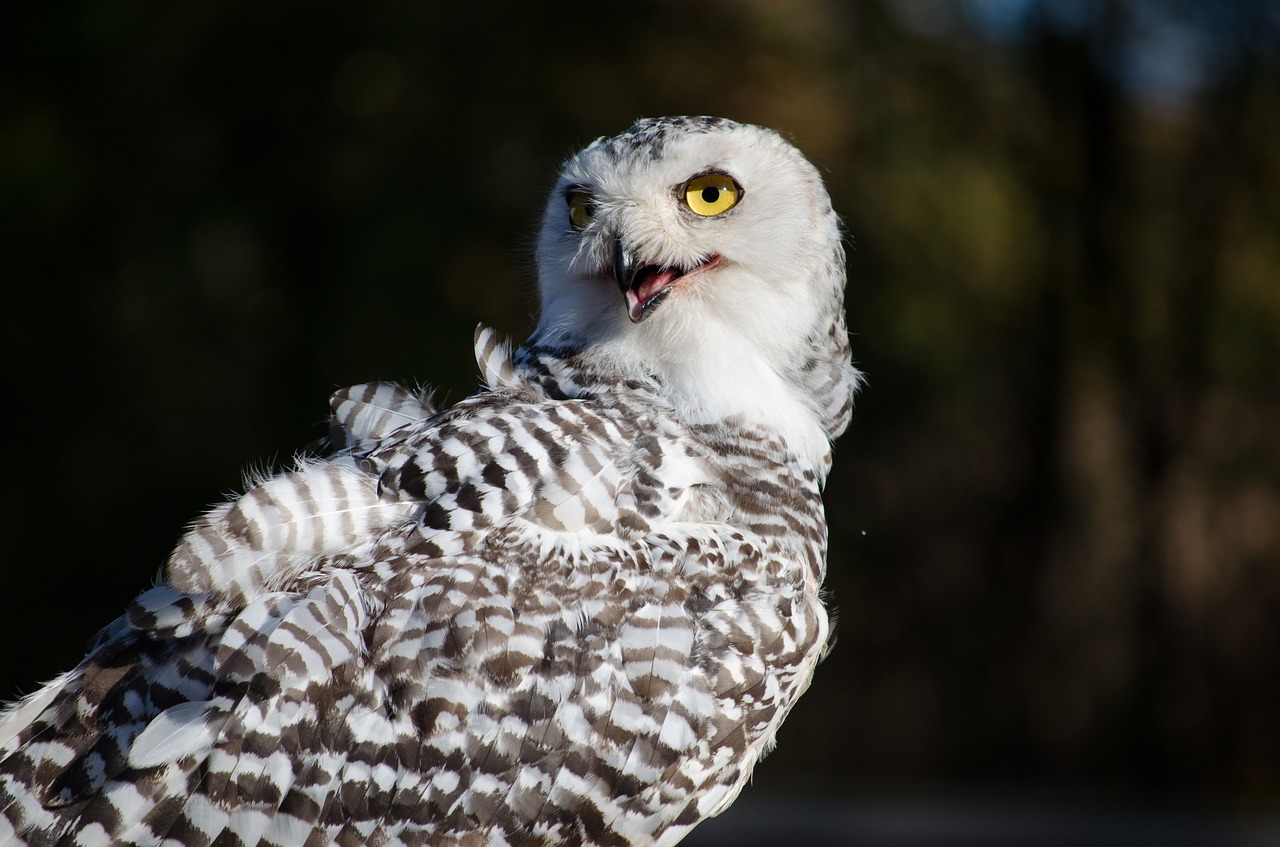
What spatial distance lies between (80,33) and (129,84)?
41cm

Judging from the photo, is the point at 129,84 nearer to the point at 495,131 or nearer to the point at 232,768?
the point at 495,131

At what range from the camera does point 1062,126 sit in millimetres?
8594

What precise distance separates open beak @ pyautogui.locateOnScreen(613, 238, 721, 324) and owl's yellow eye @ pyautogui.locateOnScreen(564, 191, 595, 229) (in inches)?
7.3

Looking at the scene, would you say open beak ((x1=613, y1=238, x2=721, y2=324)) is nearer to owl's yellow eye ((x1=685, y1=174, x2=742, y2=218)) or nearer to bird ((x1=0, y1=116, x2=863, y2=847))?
bird ((x1=0, y1=116, x2=863, y2=847))

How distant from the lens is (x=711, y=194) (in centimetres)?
297

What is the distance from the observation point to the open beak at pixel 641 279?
9.23 ft

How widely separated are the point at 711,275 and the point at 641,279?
0.19m

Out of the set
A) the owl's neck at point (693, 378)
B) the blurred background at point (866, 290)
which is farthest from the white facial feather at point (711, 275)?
the blurred background at point (866, 290)

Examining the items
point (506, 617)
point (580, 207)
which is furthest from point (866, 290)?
point (506, 617)

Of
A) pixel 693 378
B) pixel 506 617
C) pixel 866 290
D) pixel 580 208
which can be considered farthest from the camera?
pixel 866 290

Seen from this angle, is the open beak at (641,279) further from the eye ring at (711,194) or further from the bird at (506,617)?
the eye ring at (711,194)

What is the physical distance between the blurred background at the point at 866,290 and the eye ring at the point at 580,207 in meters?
4.30

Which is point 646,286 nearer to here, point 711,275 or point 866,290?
point 711,275

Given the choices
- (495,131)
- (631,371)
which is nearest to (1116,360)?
(495,131)
